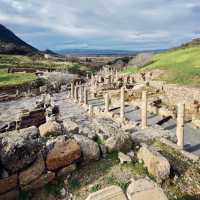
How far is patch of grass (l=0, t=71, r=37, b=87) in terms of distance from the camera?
6259 centimetres

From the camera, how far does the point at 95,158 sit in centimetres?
880

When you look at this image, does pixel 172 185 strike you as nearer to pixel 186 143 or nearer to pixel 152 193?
pixel 152 193

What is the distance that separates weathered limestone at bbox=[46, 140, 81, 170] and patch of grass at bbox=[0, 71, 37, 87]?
180 feet

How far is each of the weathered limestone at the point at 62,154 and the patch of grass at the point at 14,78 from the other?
5489 centimetres

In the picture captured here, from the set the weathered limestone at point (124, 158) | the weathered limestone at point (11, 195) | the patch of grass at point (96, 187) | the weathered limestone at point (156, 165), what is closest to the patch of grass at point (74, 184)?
the patch of grass at point (96, 187)

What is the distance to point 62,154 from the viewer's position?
8148 millimetres

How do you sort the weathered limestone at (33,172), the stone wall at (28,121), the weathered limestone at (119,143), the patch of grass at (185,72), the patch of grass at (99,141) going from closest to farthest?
the weathered limestone at (33,172)
the weathered limestone at (119,143)
the patch of grass at (99,141)
the stone wall at (28,121)
the patch of grass at (185,72)

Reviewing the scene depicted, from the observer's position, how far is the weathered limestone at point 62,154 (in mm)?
8023

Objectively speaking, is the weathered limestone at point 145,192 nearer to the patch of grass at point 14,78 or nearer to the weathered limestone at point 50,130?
the weathered limestone at point 50,130

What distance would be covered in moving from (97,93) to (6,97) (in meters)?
19.9

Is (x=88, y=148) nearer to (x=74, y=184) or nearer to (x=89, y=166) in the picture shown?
(x=89, y=166)

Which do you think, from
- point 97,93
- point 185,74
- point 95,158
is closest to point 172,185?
point 95,158

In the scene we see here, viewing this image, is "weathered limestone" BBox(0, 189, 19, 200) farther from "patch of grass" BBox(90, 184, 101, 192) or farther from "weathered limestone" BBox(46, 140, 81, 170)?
"patch of grass" BBox(90, 184, 101, 192)

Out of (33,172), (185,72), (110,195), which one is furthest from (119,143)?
(185,72)
